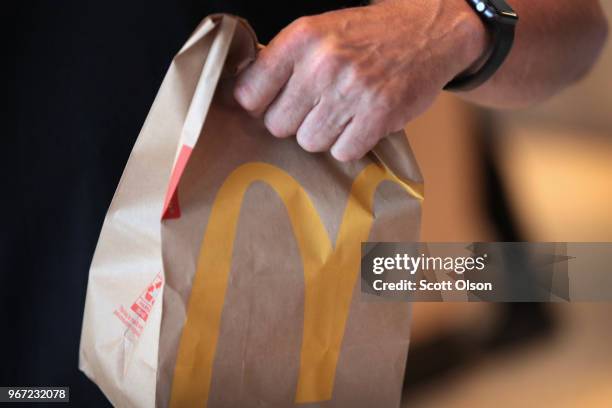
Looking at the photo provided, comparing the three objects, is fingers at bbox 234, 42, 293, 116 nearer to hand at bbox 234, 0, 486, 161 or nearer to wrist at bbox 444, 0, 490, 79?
hand at bbox 234, 0, 486, 161

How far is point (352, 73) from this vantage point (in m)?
0.65

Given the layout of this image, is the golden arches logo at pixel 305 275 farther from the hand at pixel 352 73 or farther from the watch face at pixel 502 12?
the watch face at pixel 502 12

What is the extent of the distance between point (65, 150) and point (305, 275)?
1.02 feet

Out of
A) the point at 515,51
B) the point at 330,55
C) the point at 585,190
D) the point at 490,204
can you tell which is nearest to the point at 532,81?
the point at 515,51

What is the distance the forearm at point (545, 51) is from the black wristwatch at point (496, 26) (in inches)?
3.3

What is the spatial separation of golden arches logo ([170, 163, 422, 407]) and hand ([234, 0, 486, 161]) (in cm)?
5

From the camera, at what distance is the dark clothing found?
781 mm

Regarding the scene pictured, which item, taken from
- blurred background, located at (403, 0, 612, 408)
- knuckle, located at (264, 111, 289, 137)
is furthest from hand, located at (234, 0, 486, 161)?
blurred background, located at (403, 0, 612, 408)

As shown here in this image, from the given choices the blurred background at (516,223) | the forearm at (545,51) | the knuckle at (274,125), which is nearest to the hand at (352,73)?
the knuckle at (274,125)

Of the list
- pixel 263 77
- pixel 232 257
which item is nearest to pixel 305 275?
pixel 232 257

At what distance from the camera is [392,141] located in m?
0.71

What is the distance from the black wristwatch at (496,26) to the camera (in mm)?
740

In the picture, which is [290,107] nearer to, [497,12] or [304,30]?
[304,30]

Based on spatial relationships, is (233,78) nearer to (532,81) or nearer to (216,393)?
(216,393)
